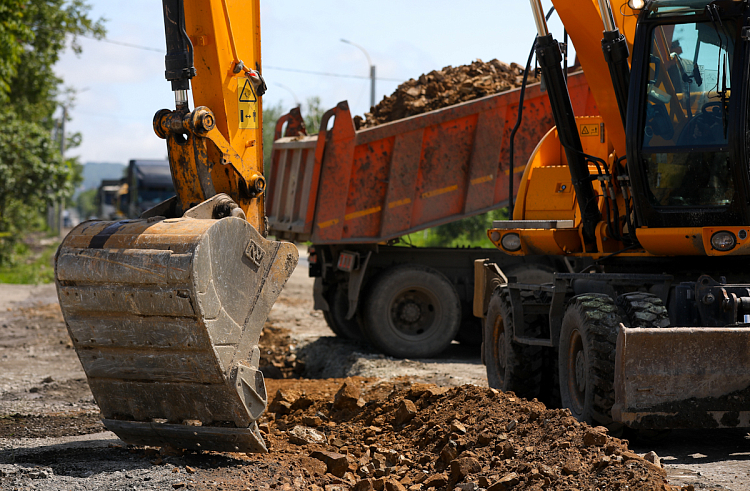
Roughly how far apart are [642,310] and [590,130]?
2.04 m

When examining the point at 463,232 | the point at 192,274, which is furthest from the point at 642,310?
the point at 463,232

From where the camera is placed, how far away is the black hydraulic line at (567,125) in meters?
6.36

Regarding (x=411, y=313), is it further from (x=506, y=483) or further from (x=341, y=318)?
(x=506, y=483)

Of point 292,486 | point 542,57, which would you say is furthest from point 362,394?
point 542,57

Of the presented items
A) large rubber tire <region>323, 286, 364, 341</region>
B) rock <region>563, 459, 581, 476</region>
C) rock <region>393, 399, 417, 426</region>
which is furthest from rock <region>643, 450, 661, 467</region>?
large rubber tire <region>323, 286, 364, 341</region>

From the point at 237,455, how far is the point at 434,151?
574 cm

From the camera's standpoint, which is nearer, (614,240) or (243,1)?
(243,1)

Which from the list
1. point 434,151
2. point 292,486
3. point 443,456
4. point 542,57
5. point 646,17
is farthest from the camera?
point 434,151

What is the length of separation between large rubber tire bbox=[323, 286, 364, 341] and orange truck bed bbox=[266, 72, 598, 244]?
4.02 ft

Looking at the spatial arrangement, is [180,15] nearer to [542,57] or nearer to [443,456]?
[542,57]

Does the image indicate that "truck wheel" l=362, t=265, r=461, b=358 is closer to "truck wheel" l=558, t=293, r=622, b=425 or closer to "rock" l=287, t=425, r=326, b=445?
"rock" l=287, t=425, r=326, b=445

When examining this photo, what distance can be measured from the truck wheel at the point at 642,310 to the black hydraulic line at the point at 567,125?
1.26 m

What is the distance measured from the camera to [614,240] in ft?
21.2

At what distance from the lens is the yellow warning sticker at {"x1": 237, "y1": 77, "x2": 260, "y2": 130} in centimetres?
555
